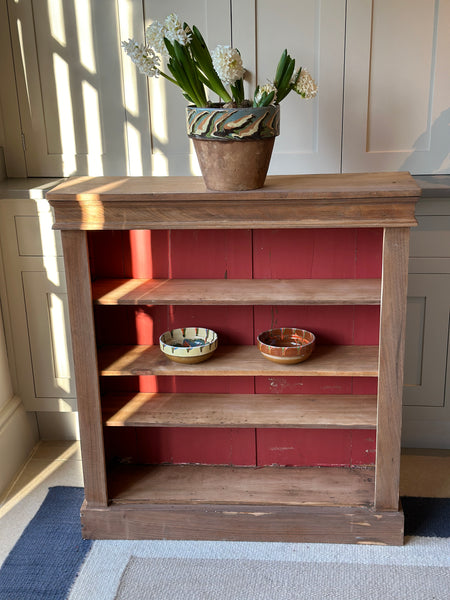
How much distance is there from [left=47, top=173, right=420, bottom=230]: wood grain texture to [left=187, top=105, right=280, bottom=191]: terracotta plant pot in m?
0.05

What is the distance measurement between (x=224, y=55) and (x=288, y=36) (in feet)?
2.48

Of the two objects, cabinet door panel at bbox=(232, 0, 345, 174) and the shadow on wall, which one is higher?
cabinet door panel at bbox=(232, 0, 345, 174)

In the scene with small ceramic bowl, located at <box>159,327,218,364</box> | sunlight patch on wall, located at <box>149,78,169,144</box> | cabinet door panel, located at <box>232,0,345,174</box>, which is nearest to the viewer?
small ceramic bowl, located at <box>159,327,218,364</box>

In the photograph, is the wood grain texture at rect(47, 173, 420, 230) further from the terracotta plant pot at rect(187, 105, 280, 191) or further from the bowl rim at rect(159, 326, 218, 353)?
the bowl rim at rect(159, 326, 218, 353)

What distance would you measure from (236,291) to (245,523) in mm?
852

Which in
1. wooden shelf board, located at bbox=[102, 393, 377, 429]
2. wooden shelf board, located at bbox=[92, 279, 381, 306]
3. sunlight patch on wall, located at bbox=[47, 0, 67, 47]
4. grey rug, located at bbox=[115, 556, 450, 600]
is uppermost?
sunlight patch on wall, located at bbox=[47, 0, 67, 47]

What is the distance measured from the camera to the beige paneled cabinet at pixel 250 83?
2506 mm

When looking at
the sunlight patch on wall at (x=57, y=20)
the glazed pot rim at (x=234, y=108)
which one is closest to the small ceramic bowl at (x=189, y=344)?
the glazed pot rim at (x=234, y=108)

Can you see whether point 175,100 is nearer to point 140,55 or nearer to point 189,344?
point 140,55

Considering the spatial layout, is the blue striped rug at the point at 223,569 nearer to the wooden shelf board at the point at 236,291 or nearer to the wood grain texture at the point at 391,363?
the wood grain texture at the point at 391,363

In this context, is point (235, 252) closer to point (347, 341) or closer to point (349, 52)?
point (347, 341)

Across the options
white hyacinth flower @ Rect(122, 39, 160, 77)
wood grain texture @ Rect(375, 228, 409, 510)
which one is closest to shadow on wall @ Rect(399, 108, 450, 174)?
wood grain texture @ Rect(375, 228, 409, 510)

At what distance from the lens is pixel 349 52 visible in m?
2.53

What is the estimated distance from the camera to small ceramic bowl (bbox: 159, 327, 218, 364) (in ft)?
7.39
